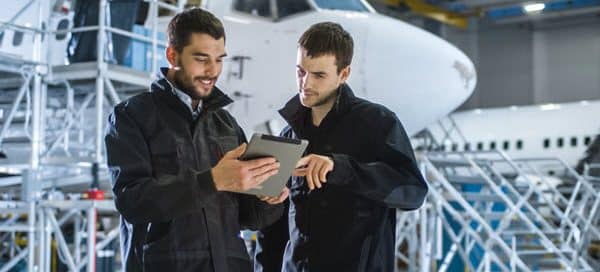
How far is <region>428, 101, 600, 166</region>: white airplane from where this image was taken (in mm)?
25078

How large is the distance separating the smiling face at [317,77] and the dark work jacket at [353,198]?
107 millimetres

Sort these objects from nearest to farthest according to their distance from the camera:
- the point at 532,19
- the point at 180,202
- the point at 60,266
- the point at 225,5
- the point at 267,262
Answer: the point at 180,202 → the point at 267,262 → the point at 225,5 → the point at 60,266 → the point at 532,19

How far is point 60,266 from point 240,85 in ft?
14.9

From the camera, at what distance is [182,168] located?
10.5 feet

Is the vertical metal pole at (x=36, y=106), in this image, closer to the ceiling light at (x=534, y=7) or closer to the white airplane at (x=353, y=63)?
the white airplane at (x=353, y=63)

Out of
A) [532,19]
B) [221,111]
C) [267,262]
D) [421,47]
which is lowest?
[267,262]

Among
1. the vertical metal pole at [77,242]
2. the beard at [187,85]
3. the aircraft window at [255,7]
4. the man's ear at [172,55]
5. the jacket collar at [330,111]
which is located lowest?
the vertical metal pole at [77,242]

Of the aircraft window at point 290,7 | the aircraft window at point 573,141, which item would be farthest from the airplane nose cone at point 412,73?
the aircraft window at point 573,141

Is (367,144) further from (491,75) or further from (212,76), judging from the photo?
(491,75)

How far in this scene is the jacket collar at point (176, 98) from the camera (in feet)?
10.7

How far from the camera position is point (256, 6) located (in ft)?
30.9

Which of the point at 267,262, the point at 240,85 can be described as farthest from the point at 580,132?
the point at 267,262

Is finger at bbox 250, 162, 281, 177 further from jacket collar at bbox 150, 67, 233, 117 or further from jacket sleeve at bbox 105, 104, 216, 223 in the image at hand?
jacket collar at bbox 150, 67, 233, 117

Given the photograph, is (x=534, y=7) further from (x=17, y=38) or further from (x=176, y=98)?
(x=176, y=98)
